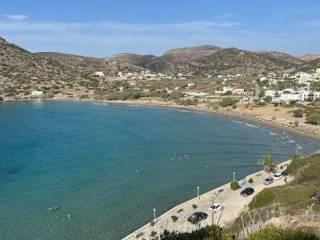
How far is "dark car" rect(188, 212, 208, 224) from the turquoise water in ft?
13.6

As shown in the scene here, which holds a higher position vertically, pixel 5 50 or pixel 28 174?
pixel 5 50

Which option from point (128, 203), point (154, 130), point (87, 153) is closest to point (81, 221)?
point (128, 203)

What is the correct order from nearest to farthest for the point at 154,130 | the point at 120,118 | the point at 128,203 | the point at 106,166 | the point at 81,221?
the point at 81,221 → the point at 128,203 → the point at 106,166 → the point at 154,130 → the point at 120,118

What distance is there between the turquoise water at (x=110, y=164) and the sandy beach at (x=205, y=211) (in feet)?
5.55

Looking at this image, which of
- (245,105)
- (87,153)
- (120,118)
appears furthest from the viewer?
(245,105)

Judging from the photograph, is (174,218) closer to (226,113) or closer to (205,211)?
(205,211)

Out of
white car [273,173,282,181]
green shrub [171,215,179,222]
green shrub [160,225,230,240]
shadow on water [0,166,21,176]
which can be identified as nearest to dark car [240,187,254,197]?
white car [273,173,282,181]

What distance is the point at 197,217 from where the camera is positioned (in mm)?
34062

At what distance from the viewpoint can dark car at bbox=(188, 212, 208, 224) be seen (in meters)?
33.7

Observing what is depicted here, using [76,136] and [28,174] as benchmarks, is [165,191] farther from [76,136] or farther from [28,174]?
[76,136]

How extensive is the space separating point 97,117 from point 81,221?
71024 mm

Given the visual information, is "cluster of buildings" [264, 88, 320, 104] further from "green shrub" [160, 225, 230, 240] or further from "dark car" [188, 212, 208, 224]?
"green shrub" [160, 225, 230, 240]

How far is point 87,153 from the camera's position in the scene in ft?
211

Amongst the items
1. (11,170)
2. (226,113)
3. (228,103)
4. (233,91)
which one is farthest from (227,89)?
(11,170)
